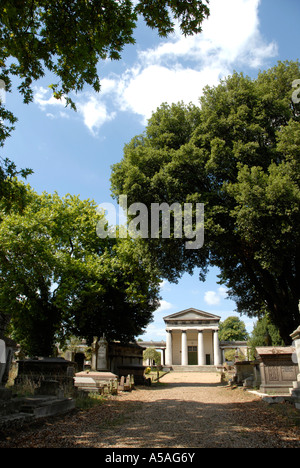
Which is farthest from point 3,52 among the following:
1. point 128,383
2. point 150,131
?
point 128,383

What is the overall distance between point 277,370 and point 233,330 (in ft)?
236

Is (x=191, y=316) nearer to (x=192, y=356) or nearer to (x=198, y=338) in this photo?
(x=198, y=338)

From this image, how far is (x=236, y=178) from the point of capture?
539 inches

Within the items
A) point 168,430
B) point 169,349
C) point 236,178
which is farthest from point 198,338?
point 168,430

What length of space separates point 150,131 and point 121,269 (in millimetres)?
8556

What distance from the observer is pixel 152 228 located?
14.2 metres

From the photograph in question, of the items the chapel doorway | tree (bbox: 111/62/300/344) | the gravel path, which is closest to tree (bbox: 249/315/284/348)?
tree (bbox: 111/62/300/344)

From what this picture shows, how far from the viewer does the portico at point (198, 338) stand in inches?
2037

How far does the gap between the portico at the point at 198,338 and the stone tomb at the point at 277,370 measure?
40979mm

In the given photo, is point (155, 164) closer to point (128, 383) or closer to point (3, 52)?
point (3, 52)

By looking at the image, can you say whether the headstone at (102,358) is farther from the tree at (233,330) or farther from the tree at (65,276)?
the tree at (233,330)

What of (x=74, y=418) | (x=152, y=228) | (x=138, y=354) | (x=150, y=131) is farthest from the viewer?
(x=138, y=354)

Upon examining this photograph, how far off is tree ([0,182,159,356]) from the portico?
32.9 m

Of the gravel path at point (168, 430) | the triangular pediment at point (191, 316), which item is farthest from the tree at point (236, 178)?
the triangular pediment at point (191, 316)
